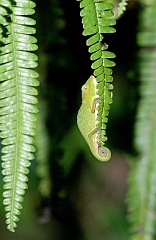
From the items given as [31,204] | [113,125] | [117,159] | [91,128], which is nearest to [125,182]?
[117,159]

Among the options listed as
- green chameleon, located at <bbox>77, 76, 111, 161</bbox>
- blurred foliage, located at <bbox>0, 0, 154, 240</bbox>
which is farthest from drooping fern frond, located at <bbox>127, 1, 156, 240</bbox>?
green chameleon, located at <bbox>77, 76, 111, 161</bbox>

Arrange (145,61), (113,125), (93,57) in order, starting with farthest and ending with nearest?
1. (113,125)
2. (145,61)
3. (93,57)

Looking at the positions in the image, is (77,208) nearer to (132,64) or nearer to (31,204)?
(31,204)

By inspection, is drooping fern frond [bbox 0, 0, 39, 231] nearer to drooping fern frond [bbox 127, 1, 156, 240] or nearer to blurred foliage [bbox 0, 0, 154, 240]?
blurred foliage [bbox 0, 0, 154, 240]

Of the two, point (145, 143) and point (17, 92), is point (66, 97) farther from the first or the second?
point (17, 92)

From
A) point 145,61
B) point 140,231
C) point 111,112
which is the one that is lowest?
point 140,231

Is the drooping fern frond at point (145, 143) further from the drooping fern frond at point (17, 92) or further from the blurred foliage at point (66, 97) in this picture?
the drooping fern frond at point (17, 92)

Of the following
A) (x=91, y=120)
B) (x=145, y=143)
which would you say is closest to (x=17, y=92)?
(x=91, y=120)
